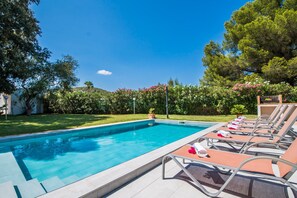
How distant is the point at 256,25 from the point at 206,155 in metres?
16.7

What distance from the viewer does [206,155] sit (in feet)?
7.97

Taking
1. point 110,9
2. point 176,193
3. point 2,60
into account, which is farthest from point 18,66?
point 176,193

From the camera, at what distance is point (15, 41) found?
11.1 meters

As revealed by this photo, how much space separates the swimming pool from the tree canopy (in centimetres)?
1247

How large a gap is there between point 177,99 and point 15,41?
476 inches

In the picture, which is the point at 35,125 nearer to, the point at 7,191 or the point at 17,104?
the point at 7,191

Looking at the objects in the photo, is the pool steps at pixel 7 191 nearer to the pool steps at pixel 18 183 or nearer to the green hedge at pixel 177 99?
the pool steps at pixel 18 183

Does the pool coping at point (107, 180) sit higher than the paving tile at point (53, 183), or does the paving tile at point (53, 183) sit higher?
the pool coping at point (107, 180)

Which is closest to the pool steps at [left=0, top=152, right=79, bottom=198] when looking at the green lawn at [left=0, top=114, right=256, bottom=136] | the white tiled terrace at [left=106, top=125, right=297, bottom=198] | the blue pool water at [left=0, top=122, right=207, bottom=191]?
the blue pool water at [left=0, top=122, right=207, bottom=191]

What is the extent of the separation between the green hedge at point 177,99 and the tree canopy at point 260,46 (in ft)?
11.2

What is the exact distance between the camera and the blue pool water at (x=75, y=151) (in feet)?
13.2

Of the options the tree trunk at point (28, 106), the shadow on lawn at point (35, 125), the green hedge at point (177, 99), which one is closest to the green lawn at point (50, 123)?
the shadow on lawn at point (35, 125)

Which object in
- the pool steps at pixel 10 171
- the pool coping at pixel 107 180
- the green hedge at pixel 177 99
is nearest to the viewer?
the pool coping at pixel 107 180

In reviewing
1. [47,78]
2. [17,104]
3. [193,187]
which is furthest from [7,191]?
[17,104]
